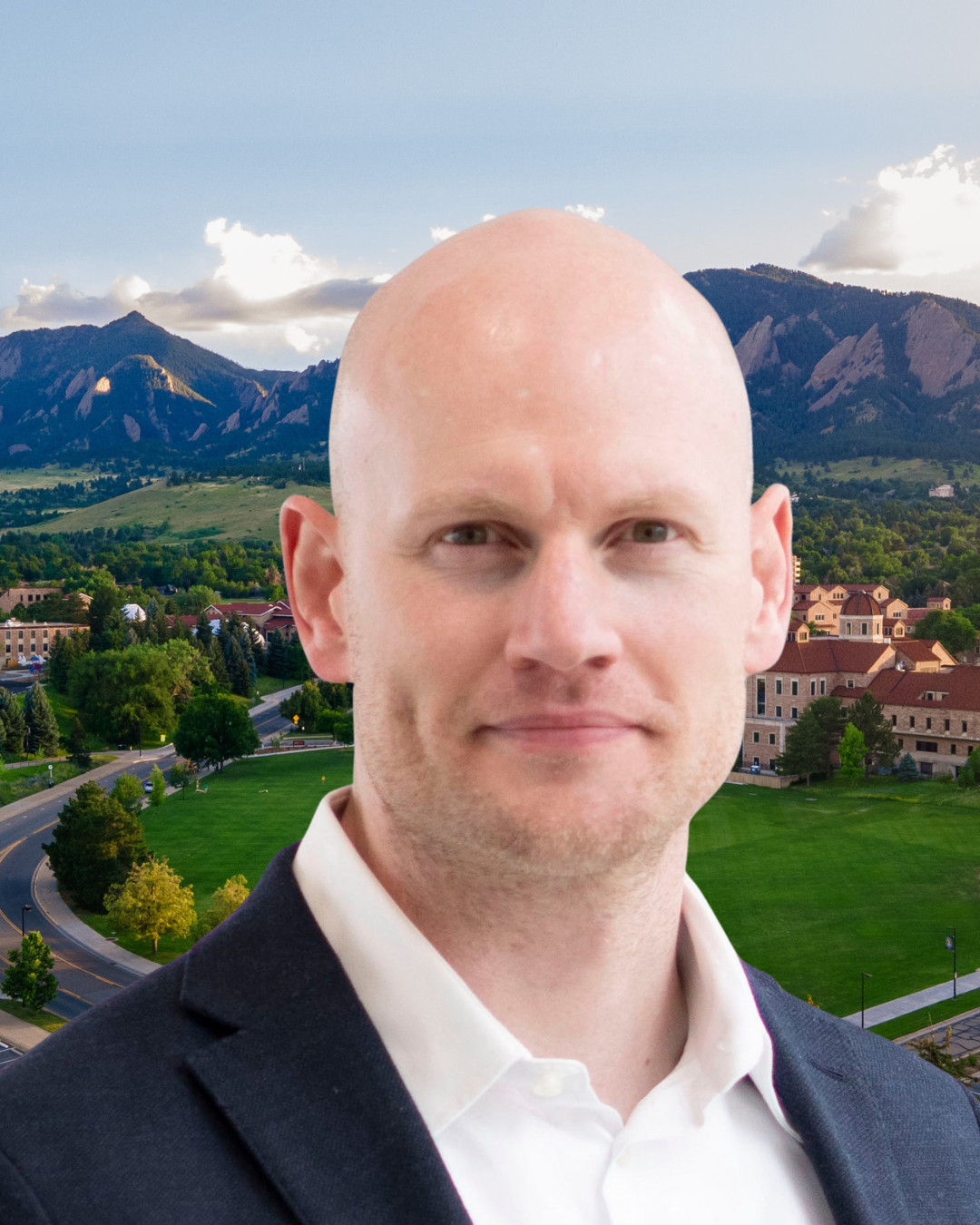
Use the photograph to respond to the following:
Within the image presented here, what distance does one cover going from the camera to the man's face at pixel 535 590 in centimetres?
174

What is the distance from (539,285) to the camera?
1.85 metres

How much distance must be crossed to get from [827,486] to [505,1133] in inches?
4453

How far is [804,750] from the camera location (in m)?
51.5

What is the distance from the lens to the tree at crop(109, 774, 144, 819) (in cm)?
4235

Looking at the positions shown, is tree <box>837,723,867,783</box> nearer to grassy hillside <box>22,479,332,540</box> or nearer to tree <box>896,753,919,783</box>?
tree <box>896,753,919,783</box>

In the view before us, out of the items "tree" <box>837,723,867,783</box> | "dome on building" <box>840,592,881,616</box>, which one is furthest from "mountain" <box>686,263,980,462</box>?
"tree" <box>837,723,867,783</box>

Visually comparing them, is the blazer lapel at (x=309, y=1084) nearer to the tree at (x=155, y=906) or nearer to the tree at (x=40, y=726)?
the tree at (x=155, y=906)

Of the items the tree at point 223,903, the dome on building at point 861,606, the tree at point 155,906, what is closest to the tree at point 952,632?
the dome on building at point 861,606

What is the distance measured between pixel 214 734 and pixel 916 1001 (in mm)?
34775

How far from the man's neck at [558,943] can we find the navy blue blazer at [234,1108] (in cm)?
19

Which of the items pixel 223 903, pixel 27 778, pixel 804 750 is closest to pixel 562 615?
pixel 223 903

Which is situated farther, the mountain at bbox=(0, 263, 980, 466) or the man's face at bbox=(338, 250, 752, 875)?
the mountain at bbox=(0, 263, 980, 466)

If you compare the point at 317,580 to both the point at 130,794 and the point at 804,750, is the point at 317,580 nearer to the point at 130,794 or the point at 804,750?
the point at 130,794

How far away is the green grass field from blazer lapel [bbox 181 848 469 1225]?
25810 mm
